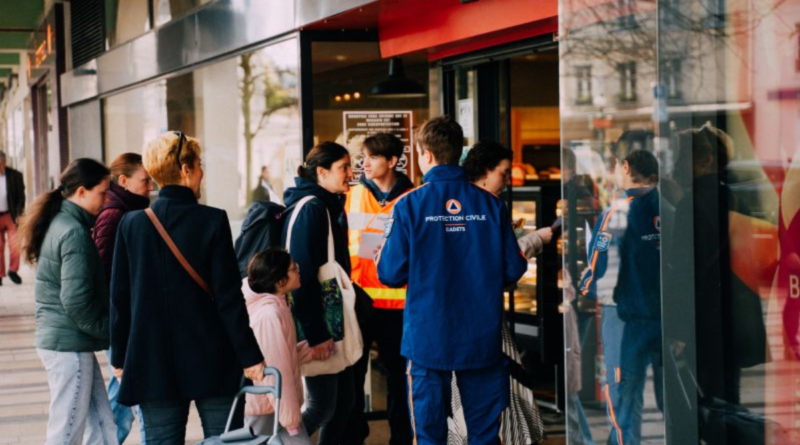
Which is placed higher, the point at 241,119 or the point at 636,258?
the point at 241,119

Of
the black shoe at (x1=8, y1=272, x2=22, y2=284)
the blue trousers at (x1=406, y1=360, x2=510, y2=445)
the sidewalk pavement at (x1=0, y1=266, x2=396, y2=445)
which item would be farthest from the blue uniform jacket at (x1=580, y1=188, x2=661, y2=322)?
the black shoe at (x1=8, y1=272, x2=22, y2=284)

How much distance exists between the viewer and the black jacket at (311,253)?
5.31 meters

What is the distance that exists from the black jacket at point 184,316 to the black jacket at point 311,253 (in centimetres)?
105

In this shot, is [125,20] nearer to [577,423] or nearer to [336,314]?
[336,314]

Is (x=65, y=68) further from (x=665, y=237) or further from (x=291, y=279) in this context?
(x=665, y=237)

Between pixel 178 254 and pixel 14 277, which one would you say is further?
pixel 14 277

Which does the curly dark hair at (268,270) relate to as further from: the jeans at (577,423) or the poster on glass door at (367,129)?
the poster on glass door at (367,129)

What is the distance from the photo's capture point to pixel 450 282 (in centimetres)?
495

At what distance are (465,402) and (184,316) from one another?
4.78 feet

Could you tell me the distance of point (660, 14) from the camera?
405 cm

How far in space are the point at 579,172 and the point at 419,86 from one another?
143 inches

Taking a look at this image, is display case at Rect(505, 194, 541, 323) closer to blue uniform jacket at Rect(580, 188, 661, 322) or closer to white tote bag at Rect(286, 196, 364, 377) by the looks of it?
white tote bag at Rect(286, 196, 364, 377)

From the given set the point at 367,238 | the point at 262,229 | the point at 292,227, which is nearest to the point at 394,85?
the point at 367,238

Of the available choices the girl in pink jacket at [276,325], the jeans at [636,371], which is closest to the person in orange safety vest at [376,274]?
the girl in pink jacket at [276,325]
